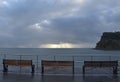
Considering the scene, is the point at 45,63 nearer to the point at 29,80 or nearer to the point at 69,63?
the point at 69,63

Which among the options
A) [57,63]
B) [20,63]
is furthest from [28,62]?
[57,63]

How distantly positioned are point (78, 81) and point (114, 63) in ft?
18.1

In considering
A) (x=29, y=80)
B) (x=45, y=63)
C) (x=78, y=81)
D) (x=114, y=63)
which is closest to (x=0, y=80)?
(x=29, y=80)

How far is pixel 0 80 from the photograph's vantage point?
606 inches

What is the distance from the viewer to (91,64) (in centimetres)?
1992

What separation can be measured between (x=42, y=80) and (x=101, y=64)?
5.65 meters

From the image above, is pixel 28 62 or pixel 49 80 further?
pixel 28 62

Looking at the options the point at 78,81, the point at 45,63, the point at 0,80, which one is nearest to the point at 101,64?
the point at 45,63

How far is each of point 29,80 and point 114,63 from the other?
6.90m

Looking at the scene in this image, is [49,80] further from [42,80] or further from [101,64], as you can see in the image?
[101,64]

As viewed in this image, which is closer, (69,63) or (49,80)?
(49,80)

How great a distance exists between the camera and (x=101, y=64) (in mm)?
20031

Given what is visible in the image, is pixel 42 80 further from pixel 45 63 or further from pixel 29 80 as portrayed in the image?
pixel 45 63

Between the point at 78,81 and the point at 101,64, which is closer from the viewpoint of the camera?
the point at 78,81
